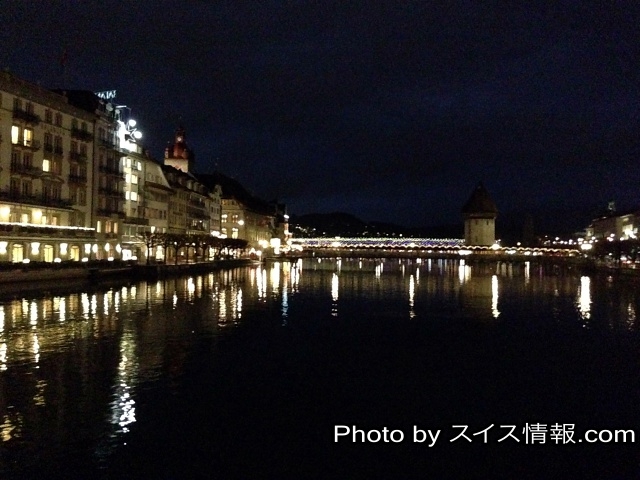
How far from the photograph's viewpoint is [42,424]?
14.0 meters

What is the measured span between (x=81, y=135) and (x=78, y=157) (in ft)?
6.67

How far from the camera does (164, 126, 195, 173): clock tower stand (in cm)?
12543

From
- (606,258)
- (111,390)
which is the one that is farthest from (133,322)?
(606,258)

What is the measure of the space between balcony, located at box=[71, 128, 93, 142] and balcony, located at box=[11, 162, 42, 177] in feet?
20.7

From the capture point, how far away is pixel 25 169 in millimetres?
55312

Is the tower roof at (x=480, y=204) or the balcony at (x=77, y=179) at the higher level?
the tower roof at (x=480, y=204)

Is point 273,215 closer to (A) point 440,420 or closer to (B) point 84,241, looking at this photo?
(B) point 84,241

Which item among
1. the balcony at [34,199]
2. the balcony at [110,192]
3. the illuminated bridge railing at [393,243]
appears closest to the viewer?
the balcony at [34,199]

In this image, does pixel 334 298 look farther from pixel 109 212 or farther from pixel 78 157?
pixel 109 212

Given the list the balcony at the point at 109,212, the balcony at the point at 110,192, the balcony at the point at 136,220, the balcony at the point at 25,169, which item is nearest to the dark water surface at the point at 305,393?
the balcony at the point at 25,169

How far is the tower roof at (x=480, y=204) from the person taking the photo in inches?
6875

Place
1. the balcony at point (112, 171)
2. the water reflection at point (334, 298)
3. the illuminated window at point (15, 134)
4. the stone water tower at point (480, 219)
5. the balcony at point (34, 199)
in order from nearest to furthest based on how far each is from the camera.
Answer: the water reflection at point (334, 298)
the balcony at point (34, 199)
the illuminated window at point (15, 134)
the balcony at point (112, 171)
the stone water tower at point (480, 219)

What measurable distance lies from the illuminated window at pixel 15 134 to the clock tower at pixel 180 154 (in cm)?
6976

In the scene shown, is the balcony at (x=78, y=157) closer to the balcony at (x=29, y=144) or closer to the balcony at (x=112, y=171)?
the balcony at (x=112, y=171)
